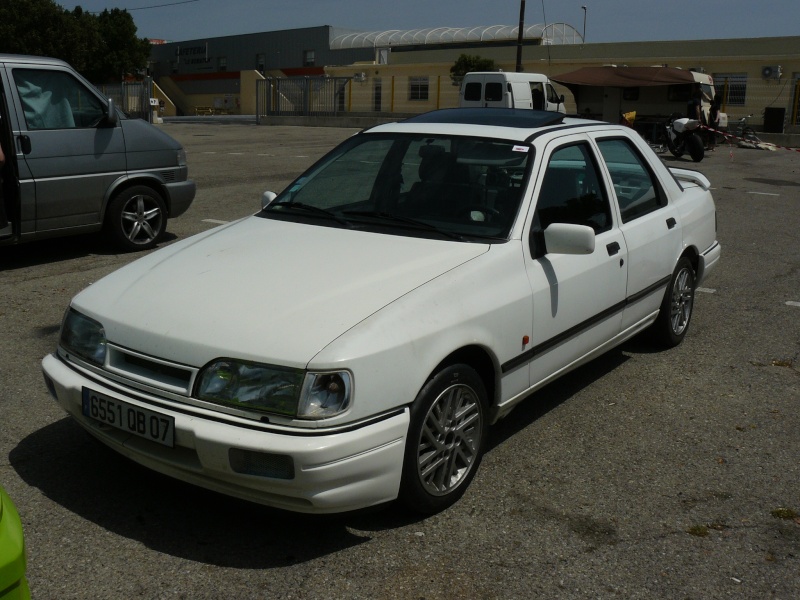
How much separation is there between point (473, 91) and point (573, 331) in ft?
82.1

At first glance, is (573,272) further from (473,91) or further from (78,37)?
(78,37)

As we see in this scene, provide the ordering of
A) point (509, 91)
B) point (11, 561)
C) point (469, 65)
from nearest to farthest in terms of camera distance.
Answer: point (11, 561) → point (509, 91) → point (469, 65)

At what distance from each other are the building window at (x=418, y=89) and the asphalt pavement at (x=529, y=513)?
37176 mm

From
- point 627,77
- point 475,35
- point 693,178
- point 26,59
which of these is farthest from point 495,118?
point 475,35

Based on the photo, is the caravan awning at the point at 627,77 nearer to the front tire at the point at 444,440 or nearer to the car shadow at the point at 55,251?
the car shadow at the point at 55,251

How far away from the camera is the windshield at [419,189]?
4297 millimetres

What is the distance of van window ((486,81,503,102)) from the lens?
27484 millimetres

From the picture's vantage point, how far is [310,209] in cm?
471

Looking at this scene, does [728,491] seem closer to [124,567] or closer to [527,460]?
[527,460]

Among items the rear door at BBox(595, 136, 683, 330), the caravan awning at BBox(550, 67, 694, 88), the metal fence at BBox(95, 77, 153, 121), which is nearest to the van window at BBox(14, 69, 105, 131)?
the rear door at BBox(595, 136, 683, 330)

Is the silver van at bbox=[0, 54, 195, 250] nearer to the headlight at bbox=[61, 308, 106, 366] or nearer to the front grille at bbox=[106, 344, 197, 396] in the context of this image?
the headlight at bbox=[61, 308, 106, 366]

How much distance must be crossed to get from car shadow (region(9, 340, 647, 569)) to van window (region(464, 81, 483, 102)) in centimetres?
2537

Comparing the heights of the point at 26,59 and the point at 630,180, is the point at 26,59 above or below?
above

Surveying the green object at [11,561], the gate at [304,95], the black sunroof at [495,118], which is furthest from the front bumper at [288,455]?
the gate at [304,95]
